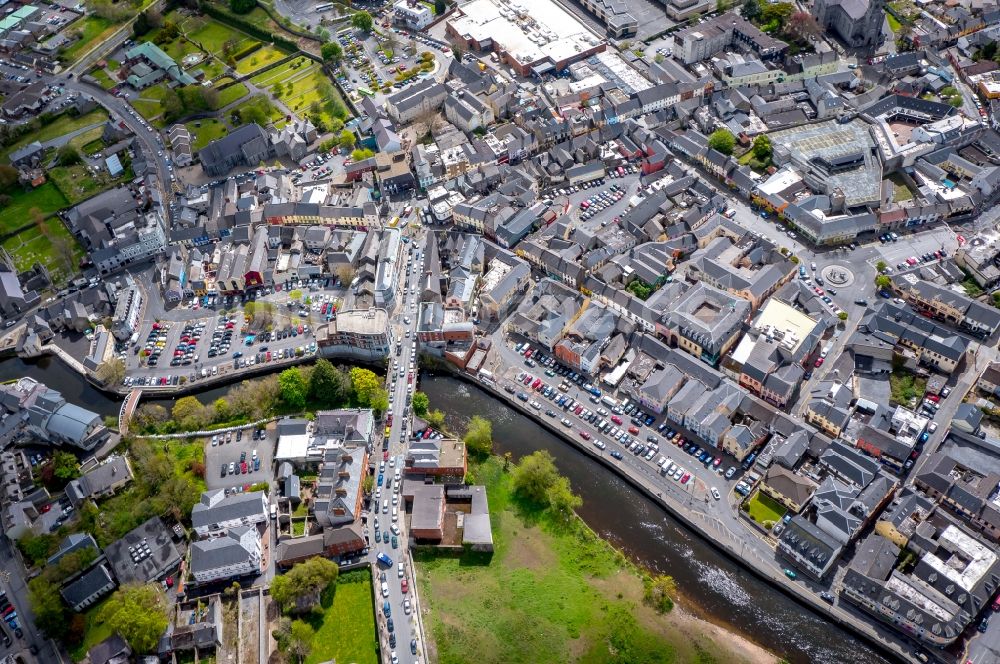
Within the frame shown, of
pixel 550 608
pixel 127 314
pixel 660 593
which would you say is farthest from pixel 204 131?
pixel 660 593

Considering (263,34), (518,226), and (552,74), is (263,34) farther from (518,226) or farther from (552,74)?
(518,226)

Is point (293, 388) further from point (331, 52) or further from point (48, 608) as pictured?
point (331, 52)

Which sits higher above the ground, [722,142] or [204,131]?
[722,142]

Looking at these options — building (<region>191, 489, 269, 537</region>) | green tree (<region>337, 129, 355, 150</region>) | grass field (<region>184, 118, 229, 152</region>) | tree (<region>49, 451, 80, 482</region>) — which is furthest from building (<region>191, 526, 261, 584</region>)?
grass field (<region>184, 118, 229, 152</region>)

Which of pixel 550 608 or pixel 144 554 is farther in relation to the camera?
pixel 144 554

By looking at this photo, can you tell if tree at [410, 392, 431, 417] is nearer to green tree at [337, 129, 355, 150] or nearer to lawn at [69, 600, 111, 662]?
lawn at [69, 600, 111, 662]

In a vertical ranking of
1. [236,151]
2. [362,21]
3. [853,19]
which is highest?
[853,19]
